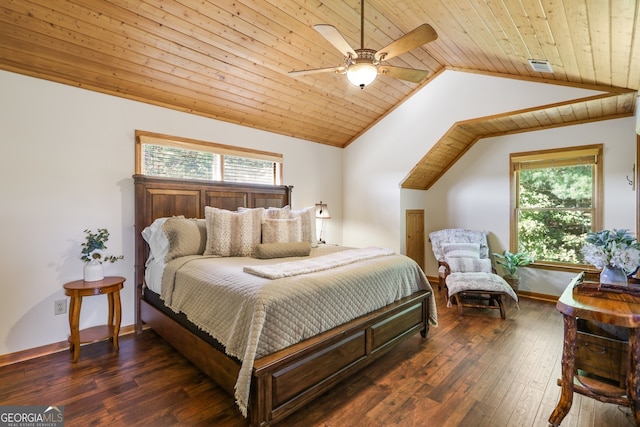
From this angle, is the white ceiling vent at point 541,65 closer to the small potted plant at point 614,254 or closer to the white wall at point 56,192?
the small potted plant at point 614,254

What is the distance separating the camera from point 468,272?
413cm

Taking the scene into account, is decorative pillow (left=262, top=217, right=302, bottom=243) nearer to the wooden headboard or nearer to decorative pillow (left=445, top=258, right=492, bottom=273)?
the wooden headboard

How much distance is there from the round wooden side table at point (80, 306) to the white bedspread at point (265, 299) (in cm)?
51

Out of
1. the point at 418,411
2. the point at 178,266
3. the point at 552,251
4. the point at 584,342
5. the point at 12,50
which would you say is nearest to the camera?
the point at 584,342

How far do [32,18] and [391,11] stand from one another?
113 inches

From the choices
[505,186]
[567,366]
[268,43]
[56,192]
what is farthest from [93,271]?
[505,186]

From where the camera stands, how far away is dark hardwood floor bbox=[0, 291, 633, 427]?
1898 mm

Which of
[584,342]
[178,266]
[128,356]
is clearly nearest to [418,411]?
[584,342]

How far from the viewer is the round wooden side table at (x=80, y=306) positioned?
257 centimetres

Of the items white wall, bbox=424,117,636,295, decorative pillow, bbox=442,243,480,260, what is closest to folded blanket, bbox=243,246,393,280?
decorative pillow, bbox=442,243,480,260

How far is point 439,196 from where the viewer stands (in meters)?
5.37

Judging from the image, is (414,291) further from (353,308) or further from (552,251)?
(552,251)

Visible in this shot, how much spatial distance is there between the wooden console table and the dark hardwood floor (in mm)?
282

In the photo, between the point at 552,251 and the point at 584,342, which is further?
the point at 552,251
